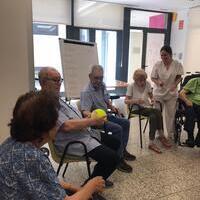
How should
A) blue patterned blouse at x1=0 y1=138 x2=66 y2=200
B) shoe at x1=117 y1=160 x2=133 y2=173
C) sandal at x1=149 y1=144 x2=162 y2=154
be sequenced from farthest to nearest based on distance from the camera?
sandal at x1=149 y1=144 x2=162 y2=154 → shoe at x1=117 y1=160 x2=133 y2=173 → blue patterned blouse at x1=0 y1=138 x2=66 y2=200

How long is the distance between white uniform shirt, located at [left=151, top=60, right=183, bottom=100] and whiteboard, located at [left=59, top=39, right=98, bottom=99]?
1.07 metres

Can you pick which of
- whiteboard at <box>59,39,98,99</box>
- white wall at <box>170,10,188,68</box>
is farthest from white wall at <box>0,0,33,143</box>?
white wall at <box>170,10,188,68</box>

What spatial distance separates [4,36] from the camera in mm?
2350

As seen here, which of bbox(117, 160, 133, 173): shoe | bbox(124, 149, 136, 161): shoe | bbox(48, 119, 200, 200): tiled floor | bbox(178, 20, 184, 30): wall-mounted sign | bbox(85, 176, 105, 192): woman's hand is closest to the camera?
bbox(85, 176, 105, 192): woman's hand

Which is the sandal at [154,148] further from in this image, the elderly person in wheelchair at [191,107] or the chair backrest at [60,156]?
the chair backrest at [60,156]

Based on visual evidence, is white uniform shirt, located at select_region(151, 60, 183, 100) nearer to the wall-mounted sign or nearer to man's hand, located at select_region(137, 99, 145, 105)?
man's hand, located at select_region(137, 99, 145, 105)

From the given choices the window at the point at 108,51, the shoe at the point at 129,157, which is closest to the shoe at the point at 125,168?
the shoe at the point at 129,157

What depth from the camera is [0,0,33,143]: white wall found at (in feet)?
7.66

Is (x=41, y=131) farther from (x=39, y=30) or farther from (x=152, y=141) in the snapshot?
(x=39, y=30)

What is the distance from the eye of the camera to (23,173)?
93cm

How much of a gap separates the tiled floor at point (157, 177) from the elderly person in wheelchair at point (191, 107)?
229 millimetres

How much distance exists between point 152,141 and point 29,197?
2587mm

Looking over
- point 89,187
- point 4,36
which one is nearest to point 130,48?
point 4,36

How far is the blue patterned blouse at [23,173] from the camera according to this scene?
0.93 meters
